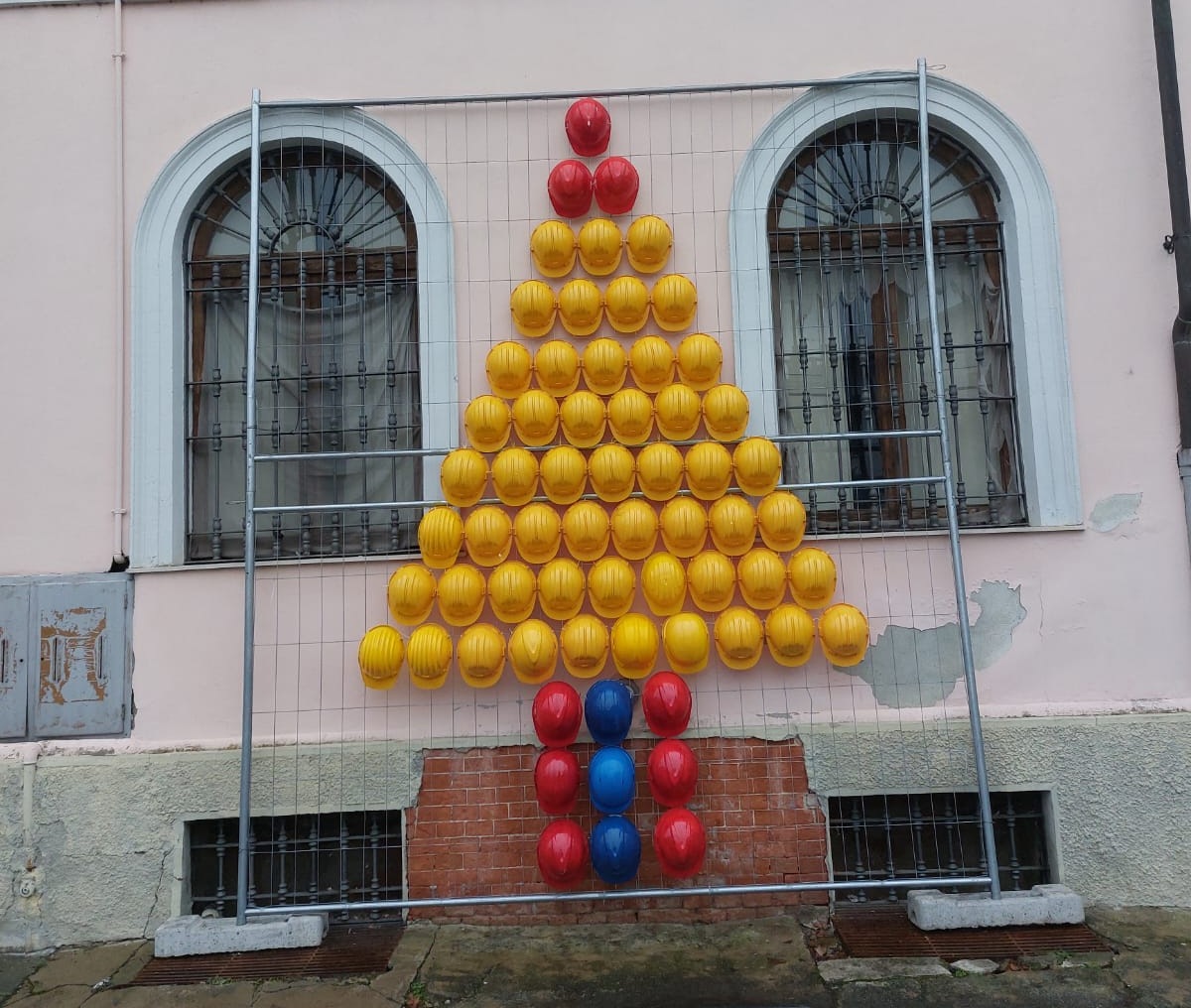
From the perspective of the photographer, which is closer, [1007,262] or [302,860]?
[302,860]

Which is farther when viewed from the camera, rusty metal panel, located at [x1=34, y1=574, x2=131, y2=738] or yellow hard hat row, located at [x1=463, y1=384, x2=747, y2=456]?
rusty metal panel, located at [x1=34, y1=574, x2=131, y2=738]

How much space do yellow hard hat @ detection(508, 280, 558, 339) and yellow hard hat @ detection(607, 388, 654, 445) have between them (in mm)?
527

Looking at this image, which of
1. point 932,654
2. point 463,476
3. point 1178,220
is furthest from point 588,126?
point 932,654

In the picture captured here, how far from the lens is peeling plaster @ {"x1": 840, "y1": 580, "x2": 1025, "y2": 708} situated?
3.97 metres

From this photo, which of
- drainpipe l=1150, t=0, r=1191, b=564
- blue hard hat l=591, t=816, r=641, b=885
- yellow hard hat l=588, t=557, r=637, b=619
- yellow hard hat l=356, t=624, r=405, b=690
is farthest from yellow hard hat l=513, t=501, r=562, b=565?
drainpipe l=1150, t=0, r=1191, b=564

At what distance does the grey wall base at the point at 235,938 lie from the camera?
12.0 feet

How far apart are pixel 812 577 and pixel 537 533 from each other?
122cm

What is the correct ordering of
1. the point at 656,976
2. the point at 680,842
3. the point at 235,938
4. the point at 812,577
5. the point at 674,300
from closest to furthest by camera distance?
the point at 656,976, the point at 680,842, the point at 235,938, the point at 812,577, the point at 674,300

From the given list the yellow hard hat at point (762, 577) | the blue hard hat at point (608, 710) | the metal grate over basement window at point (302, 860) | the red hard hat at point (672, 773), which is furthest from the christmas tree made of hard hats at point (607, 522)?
the metal grate over basement window at point (302, 860)

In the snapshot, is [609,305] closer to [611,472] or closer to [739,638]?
[611,472]

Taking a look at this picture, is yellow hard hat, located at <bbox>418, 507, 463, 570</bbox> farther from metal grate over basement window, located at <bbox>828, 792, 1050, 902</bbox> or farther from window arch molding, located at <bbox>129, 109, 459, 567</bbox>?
metal grate over basement window, located at <bbox>828, 792, 1050, 902</bbox>

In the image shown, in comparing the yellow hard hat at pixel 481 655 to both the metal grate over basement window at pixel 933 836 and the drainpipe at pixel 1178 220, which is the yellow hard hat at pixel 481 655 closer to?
the metal grate over basement window at pixel 933 836

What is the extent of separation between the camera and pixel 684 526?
378 cm

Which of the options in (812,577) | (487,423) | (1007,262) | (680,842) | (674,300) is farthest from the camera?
(1007,262)
